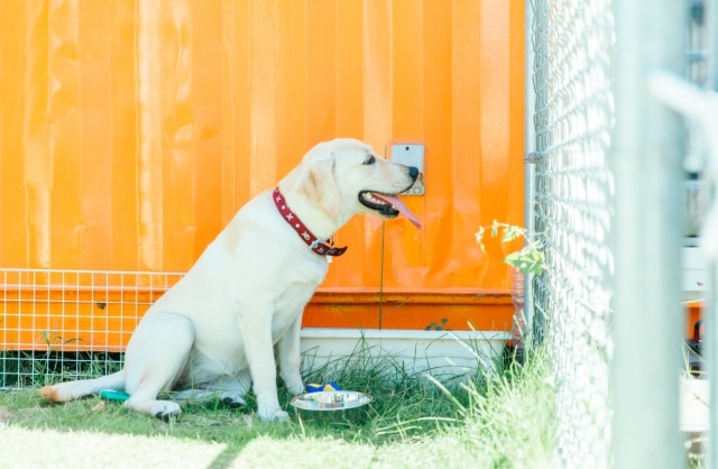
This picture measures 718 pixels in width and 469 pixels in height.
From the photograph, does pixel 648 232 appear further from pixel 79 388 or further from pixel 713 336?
pixel 79 388

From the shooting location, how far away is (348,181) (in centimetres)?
390

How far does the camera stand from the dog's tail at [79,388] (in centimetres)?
380

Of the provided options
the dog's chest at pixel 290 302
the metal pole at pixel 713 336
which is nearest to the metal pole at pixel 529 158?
the dog's chest at pixel 290 302

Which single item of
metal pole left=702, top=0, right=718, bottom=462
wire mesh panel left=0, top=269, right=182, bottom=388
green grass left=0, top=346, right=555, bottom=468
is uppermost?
metal pole left=702, top=0, right=718, bottom=462

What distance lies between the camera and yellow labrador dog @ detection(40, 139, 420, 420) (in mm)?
3795

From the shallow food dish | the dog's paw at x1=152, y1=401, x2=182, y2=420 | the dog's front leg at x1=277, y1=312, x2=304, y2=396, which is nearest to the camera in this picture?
the shallow food dish

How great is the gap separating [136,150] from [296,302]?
1425 millimetres

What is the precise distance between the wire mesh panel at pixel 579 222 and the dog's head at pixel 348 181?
89 centimetres

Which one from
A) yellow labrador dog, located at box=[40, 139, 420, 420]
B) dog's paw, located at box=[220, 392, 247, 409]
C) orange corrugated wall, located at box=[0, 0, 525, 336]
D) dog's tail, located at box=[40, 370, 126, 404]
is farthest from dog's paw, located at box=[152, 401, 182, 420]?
orange corrugated wall, located at box=[0, 0, 525, 336]

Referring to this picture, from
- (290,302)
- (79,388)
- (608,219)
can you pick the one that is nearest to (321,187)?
(290,302)

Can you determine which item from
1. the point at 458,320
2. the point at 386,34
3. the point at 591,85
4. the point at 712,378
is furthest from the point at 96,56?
the point at 712,378

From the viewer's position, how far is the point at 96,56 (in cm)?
464

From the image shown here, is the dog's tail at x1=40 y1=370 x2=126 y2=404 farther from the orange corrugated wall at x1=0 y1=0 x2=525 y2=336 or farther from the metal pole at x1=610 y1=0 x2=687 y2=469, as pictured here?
the metal pole at x1=610 y1=0 x2=687 y2=469

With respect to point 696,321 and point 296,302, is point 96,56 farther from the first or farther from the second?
point 696,321
